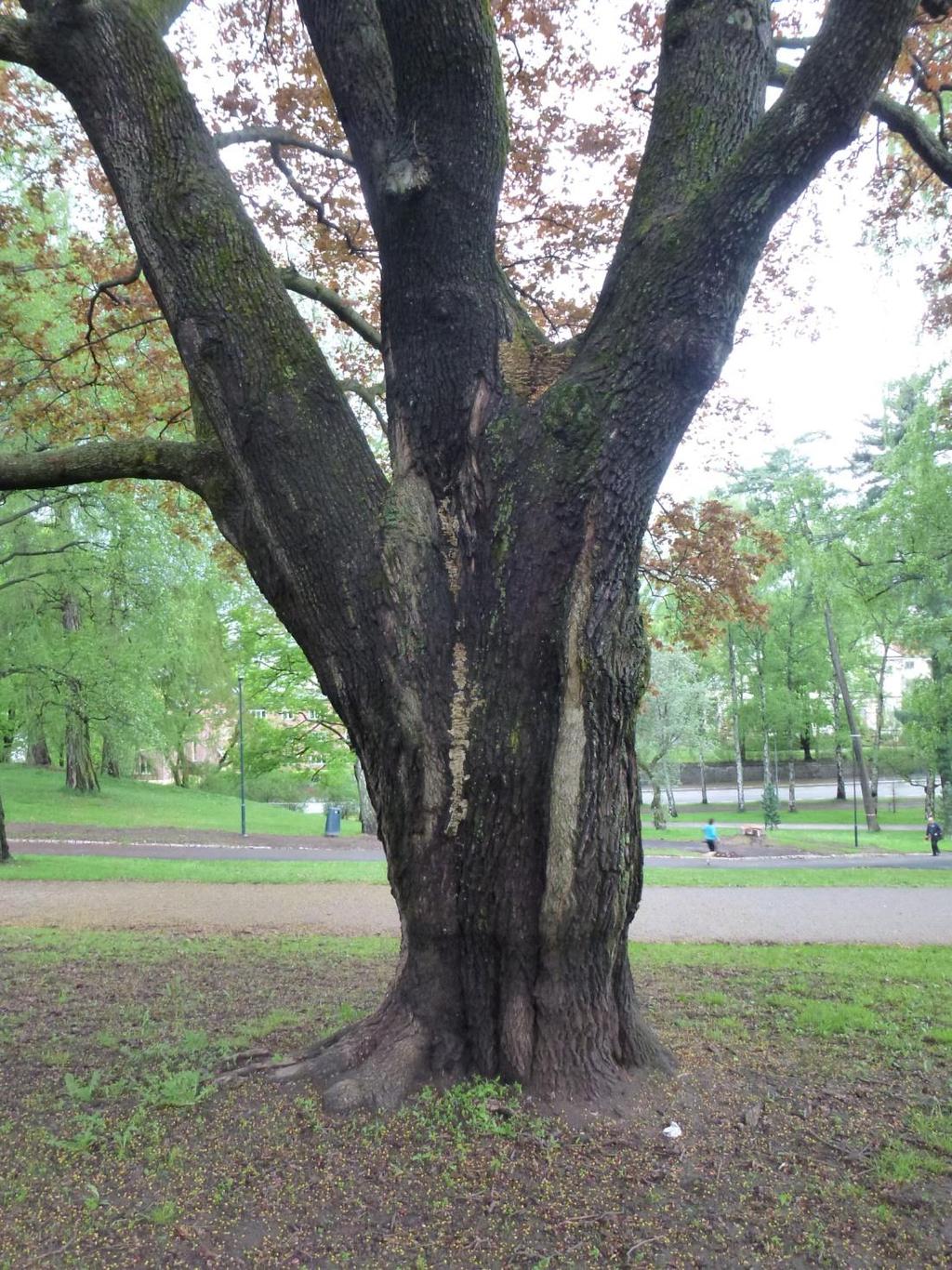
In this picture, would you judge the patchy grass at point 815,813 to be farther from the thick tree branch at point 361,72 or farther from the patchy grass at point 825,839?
the thick tree branch at point 361,72

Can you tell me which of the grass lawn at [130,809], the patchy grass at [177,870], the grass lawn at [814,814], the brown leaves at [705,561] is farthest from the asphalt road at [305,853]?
the brown leaves at [705,561]

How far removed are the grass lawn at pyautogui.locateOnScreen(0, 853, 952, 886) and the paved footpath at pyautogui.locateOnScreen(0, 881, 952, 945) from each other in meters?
0.56

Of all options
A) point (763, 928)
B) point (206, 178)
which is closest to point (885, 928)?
point (763, 928)

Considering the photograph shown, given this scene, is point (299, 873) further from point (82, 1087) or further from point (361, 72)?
point (361, 72)

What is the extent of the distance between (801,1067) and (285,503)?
12.2ft

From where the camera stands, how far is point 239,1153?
10.4 ft

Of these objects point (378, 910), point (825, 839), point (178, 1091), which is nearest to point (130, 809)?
point (378, 910)

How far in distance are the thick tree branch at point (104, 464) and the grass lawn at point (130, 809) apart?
20829 mm

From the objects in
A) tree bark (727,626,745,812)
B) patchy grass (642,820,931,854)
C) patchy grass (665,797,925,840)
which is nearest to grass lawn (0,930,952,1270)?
patchy grass (642,820,931,854)

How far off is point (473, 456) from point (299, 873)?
13674 millimetres

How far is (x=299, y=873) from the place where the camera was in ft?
51.8

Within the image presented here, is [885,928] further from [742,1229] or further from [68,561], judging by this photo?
[68,561]

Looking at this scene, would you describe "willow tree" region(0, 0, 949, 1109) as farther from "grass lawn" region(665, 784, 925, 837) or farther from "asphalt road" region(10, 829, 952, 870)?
"grass lawn" region(665, 784, 925, 837)

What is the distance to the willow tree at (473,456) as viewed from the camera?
3355 millimetres
